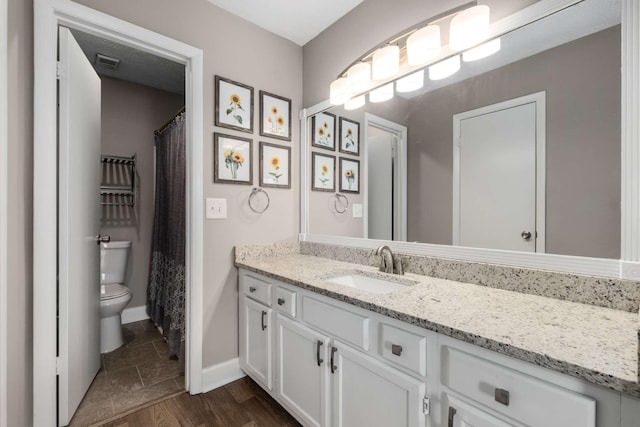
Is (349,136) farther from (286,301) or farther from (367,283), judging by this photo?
(286,301)

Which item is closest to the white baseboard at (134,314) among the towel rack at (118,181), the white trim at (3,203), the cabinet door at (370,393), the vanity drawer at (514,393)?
the towel rack at (118,181)

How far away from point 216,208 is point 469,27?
5.26 ft

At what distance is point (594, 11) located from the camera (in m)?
1.02

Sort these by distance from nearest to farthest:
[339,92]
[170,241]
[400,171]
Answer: [400,171], [339,92], [170,241]

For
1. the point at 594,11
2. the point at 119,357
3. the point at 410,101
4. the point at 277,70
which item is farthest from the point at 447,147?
the point at 119,357

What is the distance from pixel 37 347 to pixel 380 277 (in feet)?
5.33

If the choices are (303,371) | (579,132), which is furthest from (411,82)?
(303,371)

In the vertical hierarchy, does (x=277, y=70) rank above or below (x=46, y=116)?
above

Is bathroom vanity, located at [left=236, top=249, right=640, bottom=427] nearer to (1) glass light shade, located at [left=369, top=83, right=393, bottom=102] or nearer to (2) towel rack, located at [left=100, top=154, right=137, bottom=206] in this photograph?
(1) glass light shade, located at [left=369, top=83, right=393, bottom=102]

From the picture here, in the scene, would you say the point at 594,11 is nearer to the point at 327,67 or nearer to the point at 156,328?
the point at 327,67

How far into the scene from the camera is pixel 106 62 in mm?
2414

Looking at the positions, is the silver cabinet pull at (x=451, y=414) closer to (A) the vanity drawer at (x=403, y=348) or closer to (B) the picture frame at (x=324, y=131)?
(A) the vanity drawer at (x=403, y=348)

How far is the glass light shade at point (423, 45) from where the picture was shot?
1.35 meters

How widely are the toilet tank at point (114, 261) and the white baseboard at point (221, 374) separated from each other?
1.40 metres
